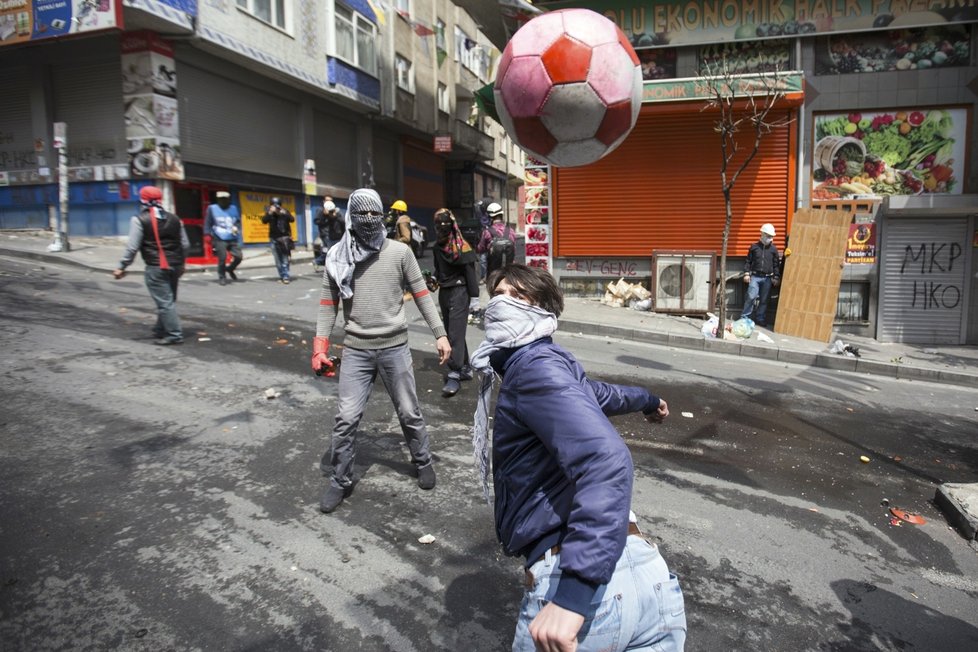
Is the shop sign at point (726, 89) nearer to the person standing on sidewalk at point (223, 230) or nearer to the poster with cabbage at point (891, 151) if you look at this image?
the poster with cabbage at point (891, 151)

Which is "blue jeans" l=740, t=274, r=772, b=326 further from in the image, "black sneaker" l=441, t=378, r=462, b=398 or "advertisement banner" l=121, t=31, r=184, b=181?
"advertisement banner" l=121, t=31, r=184, b=181

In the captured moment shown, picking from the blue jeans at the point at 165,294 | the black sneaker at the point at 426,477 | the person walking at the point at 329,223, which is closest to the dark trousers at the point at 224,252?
the person walking at the point at 329,223

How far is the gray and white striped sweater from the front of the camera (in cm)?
396

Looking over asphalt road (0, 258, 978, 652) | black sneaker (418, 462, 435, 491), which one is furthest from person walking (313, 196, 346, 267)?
black sneaker (418, 462, 435, 491)

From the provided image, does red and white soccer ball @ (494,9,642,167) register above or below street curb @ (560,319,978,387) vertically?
above

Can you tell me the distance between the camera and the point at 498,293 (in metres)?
1.93

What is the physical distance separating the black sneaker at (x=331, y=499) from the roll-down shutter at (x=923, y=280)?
11.8m

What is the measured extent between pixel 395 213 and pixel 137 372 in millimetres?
4968

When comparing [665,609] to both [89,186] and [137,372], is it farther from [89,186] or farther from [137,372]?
[89,186]

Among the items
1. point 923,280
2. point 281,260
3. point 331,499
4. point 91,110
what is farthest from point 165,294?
point 923,280

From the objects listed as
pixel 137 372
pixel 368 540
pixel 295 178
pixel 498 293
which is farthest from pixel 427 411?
pixel 295 178

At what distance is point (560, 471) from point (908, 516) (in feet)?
12.2

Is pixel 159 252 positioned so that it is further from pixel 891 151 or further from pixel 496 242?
pixel 891 151

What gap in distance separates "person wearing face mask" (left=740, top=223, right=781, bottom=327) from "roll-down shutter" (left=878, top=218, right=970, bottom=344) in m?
2.17
